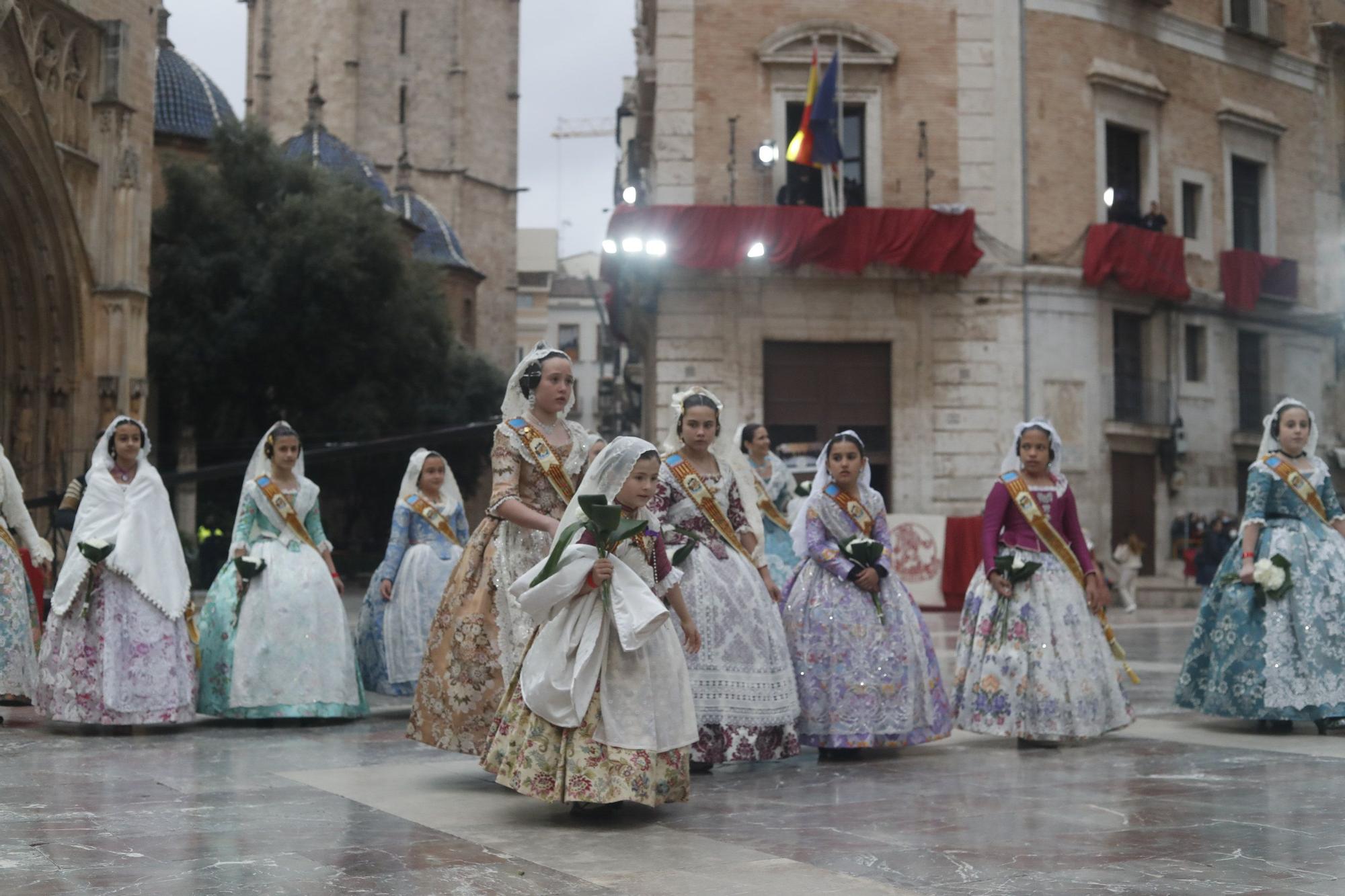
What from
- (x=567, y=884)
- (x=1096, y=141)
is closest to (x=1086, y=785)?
(x=567, y=884)

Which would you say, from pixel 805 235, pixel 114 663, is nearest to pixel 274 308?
pixel 805 235

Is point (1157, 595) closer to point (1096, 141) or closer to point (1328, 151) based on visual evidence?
point (1096, 141)

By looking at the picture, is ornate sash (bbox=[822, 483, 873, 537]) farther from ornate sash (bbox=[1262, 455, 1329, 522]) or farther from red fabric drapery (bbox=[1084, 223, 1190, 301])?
red fabric drapery (bbox=[1084, 223, 1190, 301])

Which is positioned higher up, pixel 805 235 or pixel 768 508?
pixel 805 235

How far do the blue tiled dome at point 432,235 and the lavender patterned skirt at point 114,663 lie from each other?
165 feet

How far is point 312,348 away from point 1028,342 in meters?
15.5

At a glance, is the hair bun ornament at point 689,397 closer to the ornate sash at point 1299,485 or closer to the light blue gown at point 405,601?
the light blue gown at point 405,601

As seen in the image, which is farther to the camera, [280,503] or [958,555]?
[958,555]

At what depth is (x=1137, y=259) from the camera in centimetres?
2773

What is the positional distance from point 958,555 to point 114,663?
16.5 metres

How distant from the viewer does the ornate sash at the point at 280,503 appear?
11.0 metres

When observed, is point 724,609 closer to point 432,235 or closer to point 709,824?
point 709,824

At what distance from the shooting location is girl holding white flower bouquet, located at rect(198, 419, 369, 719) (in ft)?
35.0

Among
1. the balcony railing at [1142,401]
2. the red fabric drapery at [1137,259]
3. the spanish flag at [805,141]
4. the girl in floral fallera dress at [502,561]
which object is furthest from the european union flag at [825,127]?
the girl in floral fallera dress at [502,561]
